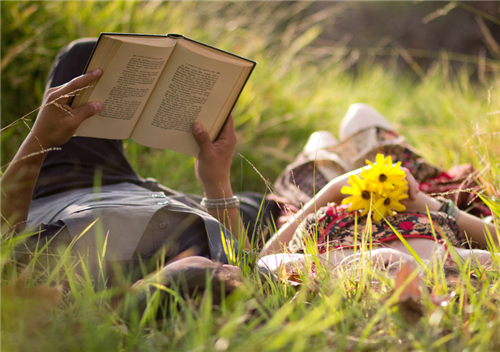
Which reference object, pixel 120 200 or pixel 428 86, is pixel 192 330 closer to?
pixel 120 200

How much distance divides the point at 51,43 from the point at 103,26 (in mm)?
389

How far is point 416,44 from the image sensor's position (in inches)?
372

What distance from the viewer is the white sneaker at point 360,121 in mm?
2805

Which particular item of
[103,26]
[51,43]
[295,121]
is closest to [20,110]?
[51,43]

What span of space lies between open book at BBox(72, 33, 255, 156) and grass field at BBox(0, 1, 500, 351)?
291 mm

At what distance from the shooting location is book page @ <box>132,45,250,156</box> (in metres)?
1.45

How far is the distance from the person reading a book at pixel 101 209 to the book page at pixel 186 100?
60 mm

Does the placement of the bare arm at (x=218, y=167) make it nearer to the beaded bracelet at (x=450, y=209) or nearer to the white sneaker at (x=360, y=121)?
the beaded bracelet at (x=450, y=209)

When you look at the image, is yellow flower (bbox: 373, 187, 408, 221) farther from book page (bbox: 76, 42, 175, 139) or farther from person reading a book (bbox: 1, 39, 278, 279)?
book page (bbox: 76, 42, 175, 139)

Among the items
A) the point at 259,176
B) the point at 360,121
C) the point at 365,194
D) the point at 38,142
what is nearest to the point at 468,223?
the point at 365,194

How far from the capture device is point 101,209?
1.39 metres

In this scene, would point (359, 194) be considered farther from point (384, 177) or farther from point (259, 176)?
point (259, 176)

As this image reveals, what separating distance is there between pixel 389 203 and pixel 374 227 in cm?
13

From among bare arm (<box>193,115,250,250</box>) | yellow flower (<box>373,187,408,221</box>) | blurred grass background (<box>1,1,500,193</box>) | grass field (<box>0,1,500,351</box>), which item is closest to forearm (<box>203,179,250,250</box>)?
bare arm (<box>193,115,250,250</box>)
